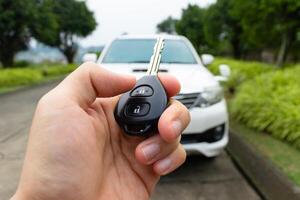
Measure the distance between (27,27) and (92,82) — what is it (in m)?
16.9

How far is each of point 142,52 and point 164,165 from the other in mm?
3831

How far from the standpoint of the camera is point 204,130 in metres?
3.95

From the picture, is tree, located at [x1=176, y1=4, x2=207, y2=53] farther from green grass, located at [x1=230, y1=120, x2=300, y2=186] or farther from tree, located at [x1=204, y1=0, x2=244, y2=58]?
green grass, located at [x1=230, y1=120, x2=300, y2=186]

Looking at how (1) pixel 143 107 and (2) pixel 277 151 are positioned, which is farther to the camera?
(2) pixel 277 151

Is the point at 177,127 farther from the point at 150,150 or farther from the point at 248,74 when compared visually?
the point at 248,74

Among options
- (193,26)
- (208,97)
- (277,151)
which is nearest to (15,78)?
(208,97)

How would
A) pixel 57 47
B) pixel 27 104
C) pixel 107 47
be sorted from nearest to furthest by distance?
pixel 107 47, pixel 27 104, pixel 57 47

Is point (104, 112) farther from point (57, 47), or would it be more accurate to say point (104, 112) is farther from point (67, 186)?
point (57, 47)

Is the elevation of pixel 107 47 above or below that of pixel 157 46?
below

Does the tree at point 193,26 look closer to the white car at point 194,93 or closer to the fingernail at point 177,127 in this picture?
the white car at point 194,93

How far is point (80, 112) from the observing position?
4.66 feet

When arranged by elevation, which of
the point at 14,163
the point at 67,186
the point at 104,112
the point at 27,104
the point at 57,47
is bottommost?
the point at 57,47

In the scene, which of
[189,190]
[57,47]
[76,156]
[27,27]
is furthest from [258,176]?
[57,47]

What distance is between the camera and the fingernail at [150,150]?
124cm
